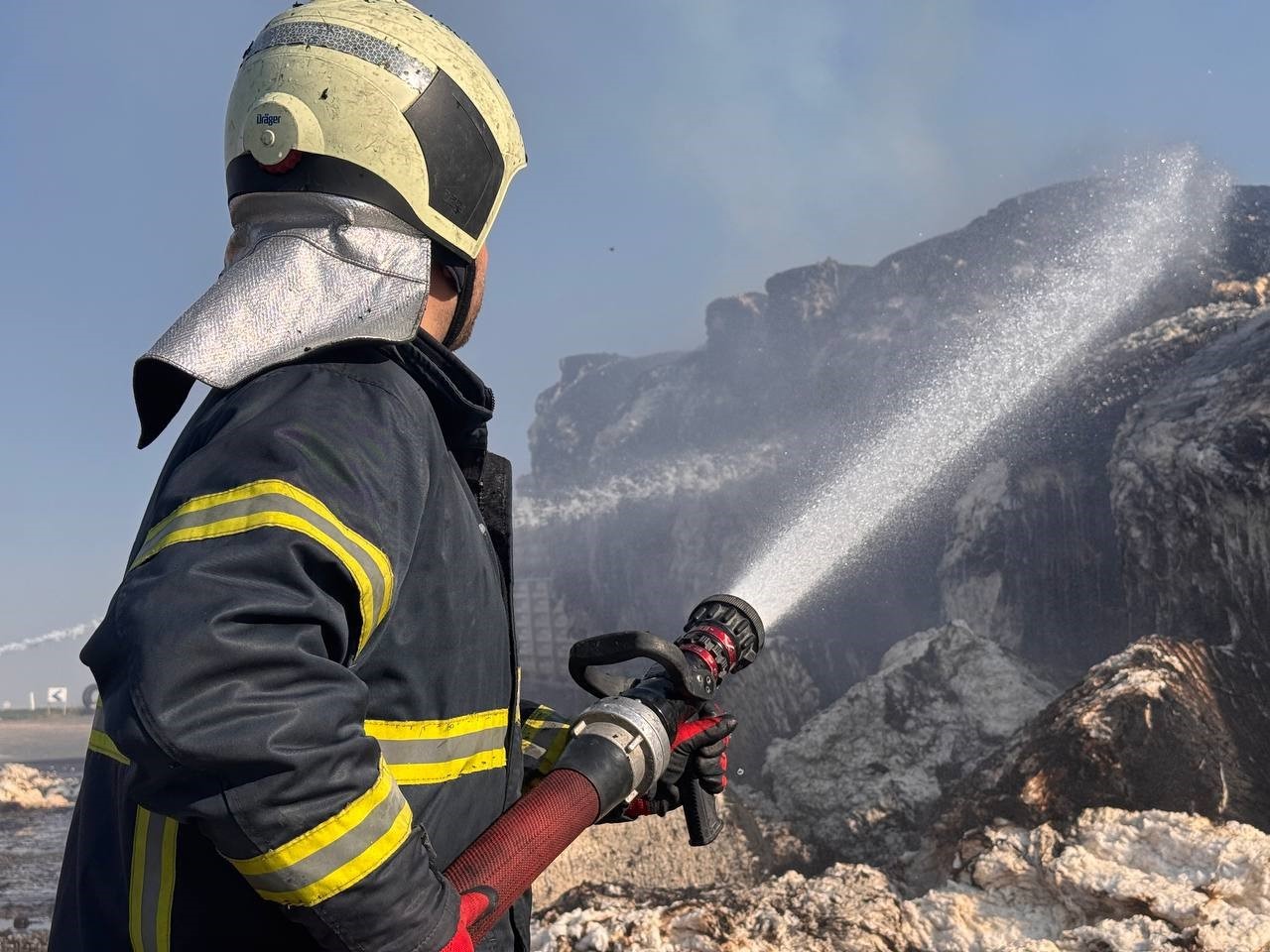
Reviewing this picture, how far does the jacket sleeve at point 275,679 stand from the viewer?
97 cm

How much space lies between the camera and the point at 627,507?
19750mm

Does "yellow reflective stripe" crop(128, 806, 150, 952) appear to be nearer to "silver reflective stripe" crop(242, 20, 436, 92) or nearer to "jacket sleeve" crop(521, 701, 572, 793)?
"jacket sleeve" crop(521, 701, 572, 793)

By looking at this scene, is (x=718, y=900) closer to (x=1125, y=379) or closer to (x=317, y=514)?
(x=317, y=514)

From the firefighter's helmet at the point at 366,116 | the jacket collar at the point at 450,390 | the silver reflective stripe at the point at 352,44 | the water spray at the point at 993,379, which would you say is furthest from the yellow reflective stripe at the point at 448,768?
the water spray at the point at 993,379

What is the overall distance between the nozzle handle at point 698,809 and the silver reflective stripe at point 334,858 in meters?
1.18

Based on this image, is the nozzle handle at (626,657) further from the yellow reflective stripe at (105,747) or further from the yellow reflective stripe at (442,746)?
the yellow reflective stripe at (105,747)

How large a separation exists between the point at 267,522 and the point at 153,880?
1.90 ft

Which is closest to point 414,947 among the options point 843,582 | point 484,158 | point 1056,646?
point 484,158

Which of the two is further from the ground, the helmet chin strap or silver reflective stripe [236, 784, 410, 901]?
the helmet chin strap

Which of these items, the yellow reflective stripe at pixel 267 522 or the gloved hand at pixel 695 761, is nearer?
the yellow reflective stripe at pixel 267 522

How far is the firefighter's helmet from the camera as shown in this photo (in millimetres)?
1519

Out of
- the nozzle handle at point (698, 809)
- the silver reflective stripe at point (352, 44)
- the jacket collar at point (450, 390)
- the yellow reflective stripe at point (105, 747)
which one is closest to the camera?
the yellow reflective stripe at point (105, 747)

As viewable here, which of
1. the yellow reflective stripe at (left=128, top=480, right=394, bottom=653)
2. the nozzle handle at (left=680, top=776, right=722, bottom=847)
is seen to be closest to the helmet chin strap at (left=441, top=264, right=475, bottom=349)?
the yellow reflective stripe at (left=128, top=480, right=394, bottom=653)

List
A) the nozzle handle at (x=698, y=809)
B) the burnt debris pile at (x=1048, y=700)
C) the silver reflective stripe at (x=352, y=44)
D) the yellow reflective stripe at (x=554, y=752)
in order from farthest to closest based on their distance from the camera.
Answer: the burnt debris pile at (x=1048, y=700)
the nozzle handle at (x=698, y=809)
the yellow reflective stripe at (x=554, y=752)
the silver reflective stripe at (x=352, y=44)
